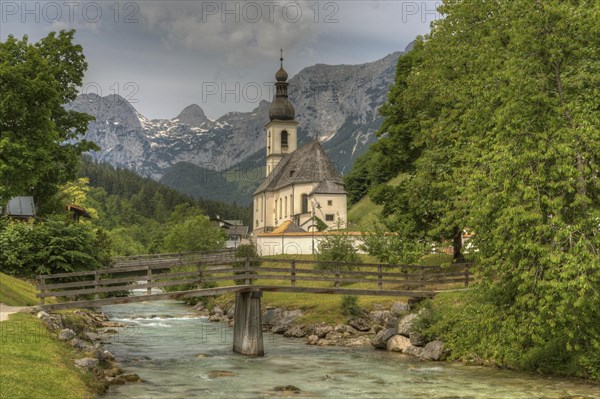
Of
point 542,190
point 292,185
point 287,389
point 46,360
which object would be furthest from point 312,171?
point 46,360

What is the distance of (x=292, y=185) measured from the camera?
102 meters

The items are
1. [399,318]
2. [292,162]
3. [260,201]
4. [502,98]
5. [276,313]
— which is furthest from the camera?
[260,201]

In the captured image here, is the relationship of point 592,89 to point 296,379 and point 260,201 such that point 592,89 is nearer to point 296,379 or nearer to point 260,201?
point 296,379

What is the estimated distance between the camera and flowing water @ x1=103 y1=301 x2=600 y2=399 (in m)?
22.8

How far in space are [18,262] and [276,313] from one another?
16872 millimetres

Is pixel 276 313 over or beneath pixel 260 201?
beneath

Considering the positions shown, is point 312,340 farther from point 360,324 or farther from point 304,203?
point 304,203

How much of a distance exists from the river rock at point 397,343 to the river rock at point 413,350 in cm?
24

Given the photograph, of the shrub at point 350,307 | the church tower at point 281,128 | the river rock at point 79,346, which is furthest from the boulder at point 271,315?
the church tower at point 281,128

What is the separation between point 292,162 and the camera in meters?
110

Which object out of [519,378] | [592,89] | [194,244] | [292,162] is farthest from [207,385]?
[292,162]

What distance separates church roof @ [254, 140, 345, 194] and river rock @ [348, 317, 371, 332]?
5333 cm

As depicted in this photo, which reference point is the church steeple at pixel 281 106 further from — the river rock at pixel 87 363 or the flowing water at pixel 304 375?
the river rock at pixel 87 363

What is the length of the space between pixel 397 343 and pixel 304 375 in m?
7.76
